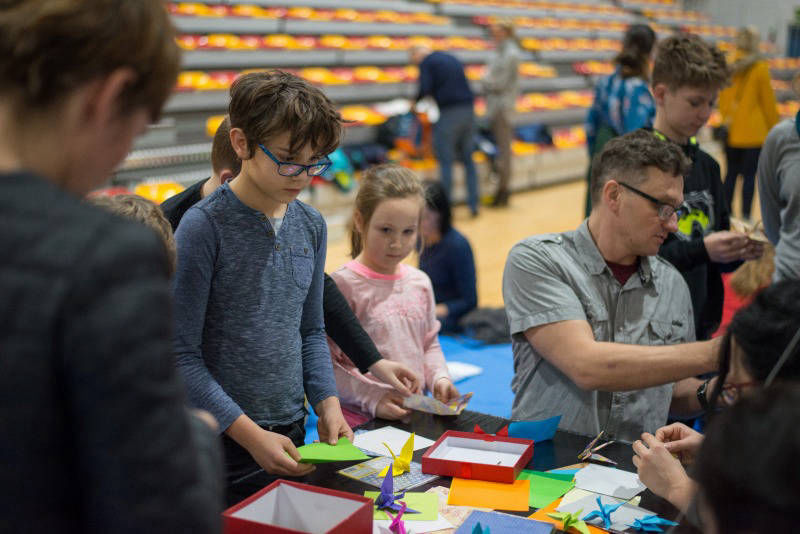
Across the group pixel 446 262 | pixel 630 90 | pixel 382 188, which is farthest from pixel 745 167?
pixel 382 188

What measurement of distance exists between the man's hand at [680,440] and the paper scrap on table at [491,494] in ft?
1.04

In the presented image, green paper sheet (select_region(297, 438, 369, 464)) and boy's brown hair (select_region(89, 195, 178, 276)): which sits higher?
boy's brown hair (select_region(89, 195, 178, 276))

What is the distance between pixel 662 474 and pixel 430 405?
62cm

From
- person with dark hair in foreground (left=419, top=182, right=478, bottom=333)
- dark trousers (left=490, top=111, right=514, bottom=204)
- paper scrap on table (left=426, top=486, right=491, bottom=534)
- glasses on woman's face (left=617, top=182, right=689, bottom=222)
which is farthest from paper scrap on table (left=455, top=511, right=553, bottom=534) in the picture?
dark trousers (left=490, top=111, right=514, bottom=204)

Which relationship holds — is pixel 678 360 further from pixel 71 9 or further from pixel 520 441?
pixel 71 9

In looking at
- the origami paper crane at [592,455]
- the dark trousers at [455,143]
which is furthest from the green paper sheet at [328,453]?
the dark trousers at [455,143]

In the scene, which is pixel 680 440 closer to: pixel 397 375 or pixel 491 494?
→ pixel 491 494

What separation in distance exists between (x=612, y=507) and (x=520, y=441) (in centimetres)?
28

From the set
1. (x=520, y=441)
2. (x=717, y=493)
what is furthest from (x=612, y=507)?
(x=717, y=493)

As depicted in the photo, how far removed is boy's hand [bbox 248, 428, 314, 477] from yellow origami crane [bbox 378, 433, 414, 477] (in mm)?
181

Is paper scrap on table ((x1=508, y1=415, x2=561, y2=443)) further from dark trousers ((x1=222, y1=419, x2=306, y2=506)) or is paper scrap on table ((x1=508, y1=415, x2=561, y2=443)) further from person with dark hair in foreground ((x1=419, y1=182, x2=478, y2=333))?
person with dark hair in foreground ((x1=419, y1=182, x2=478, y2=333))

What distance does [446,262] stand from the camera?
417 cm

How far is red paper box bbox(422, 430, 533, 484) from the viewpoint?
1.60 m

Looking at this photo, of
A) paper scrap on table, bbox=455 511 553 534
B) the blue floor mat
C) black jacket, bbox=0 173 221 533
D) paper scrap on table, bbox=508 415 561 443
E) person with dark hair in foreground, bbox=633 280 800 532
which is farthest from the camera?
the blue floor mat
